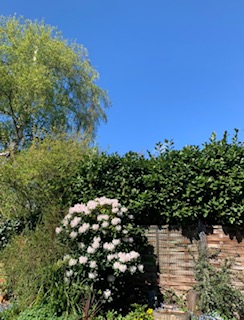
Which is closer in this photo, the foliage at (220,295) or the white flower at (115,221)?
the foliage at (220,295)

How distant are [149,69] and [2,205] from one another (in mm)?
5982

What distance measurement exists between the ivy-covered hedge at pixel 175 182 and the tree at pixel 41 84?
6.41 m

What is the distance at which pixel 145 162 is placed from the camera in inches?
194

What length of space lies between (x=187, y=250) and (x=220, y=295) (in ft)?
2.77

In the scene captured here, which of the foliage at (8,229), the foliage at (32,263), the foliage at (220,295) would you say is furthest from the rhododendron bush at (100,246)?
the foliage at (8,229)

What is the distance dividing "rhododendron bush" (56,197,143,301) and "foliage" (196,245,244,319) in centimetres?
97

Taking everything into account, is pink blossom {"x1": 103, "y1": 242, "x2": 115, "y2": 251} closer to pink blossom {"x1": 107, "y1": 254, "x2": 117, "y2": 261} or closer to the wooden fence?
pink blossom {"x1": 107, "y1": 254, "x2": 117, "y2": 261}

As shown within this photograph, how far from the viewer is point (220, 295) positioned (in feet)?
12.9

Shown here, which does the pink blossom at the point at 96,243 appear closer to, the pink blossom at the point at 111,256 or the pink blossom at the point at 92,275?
the pink blossom at the point at 111,256

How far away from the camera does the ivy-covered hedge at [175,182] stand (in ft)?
13.9

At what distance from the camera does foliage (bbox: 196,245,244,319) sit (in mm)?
3926

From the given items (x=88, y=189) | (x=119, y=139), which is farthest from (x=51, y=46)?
(x=88, y=189)

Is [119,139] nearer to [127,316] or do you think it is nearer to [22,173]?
[22,173]

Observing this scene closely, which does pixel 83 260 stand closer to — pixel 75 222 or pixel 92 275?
pixel 92 275
